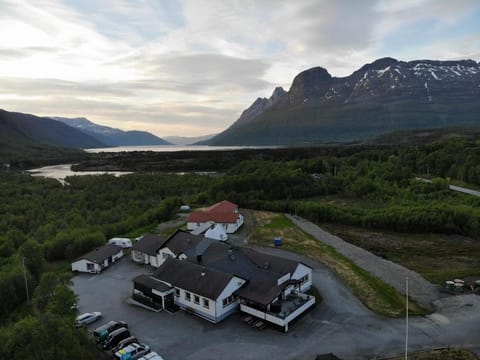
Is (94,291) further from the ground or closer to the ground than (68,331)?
closer to the ground

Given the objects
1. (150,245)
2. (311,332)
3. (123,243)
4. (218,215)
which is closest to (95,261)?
(150,245)

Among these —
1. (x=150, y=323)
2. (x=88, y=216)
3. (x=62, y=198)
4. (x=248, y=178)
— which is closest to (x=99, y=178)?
(x=62, y=198)

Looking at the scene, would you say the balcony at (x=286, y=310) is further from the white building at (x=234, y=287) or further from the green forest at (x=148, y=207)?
the green forest at (x=148, y=207)

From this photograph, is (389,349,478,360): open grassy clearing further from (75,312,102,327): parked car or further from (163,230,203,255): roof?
(163,230,203,255): roof

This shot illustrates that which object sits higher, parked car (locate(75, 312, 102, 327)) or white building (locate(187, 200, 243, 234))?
white building (locate(187, 200, 243, 234))

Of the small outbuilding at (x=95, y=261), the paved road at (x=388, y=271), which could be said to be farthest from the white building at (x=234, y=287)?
the paved road at (x=388, y=271)

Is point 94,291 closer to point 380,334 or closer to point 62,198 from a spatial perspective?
point 380,334

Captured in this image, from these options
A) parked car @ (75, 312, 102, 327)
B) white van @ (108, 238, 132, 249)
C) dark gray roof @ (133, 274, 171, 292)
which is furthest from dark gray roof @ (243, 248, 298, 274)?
white van @ (108, 238, 132, 249)
